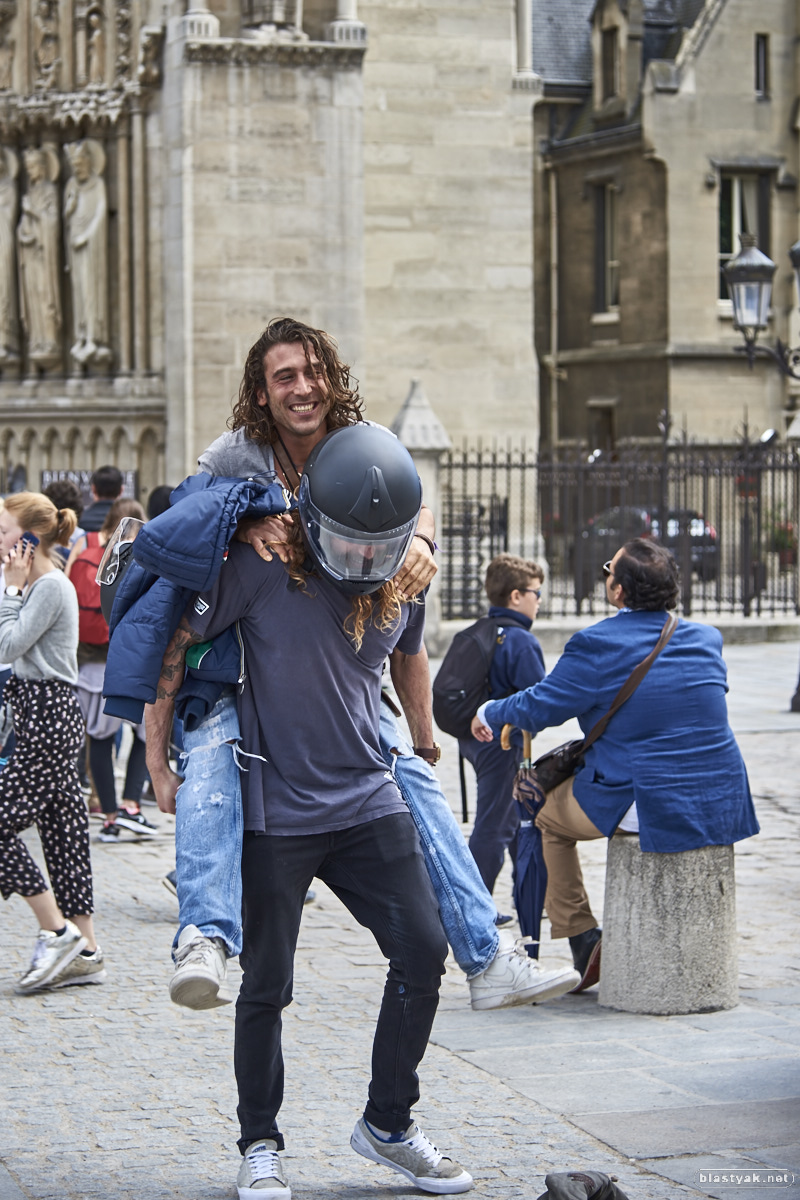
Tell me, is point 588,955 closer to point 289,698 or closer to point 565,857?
point 565,857

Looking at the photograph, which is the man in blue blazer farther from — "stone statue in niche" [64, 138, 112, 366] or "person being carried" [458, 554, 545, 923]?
"stone statue in niche" [64, 138, 112, 366]

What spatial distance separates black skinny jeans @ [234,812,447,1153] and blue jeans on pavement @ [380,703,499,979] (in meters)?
0.05

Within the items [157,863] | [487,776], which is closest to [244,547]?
[487,776]

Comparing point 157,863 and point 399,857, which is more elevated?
point 399,857

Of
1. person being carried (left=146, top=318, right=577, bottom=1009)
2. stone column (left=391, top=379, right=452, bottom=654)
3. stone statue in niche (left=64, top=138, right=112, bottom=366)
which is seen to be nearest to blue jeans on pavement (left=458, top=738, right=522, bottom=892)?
person being carried (left=146, top=318, right=577, bottom=1009)

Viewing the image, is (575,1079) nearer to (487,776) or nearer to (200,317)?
(487,776)

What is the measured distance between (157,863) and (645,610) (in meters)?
3.65

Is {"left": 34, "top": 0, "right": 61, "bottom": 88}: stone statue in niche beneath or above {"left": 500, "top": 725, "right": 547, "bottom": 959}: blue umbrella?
above

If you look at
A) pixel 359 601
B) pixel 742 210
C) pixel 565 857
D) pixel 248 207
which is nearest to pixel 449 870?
pixel 359 601

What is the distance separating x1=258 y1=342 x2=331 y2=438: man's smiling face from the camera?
4.15 metres

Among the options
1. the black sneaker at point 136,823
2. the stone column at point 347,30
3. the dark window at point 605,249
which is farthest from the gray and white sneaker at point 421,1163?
the dark window at point 605,249

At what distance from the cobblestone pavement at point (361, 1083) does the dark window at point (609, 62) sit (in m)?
32.7

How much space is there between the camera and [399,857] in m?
4.12

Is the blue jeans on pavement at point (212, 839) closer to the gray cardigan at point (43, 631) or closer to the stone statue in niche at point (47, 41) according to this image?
the gray cardigan at point (43, 631)
